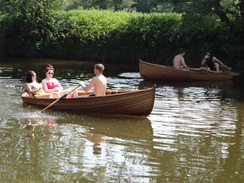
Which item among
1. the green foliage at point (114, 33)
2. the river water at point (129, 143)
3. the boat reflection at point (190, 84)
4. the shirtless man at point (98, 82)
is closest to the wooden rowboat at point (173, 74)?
the boat reflection at point (190, 84)

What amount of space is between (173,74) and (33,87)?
7.21m

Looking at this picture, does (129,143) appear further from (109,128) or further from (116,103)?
(116,103)

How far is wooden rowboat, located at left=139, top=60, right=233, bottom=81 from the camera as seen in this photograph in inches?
742

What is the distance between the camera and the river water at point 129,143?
7812mm

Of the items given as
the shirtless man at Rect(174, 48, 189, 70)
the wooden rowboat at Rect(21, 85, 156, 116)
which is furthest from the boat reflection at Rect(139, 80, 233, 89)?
the wooden rowboat at Rect(21, 85, 156, 116)

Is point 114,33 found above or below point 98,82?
above

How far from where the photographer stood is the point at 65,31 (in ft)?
96.5

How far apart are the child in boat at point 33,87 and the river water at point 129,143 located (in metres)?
0.48

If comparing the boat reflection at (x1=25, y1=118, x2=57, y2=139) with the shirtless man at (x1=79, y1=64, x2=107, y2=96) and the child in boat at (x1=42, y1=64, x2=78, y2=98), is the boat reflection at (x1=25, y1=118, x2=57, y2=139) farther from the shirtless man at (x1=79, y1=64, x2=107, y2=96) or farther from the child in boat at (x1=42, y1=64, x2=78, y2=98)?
the child in boat at (x1=42, y1=64, x2=78, y2=98)

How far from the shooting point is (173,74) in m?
18.9

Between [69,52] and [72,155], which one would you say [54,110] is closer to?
[72,155]

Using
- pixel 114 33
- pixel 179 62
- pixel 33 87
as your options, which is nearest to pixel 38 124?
pixel 33 87

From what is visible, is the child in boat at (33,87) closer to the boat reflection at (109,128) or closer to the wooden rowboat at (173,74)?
the boat reflection at (109,128)

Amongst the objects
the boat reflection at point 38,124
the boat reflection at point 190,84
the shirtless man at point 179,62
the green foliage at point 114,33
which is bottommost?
the boat reflection at point 38,124
